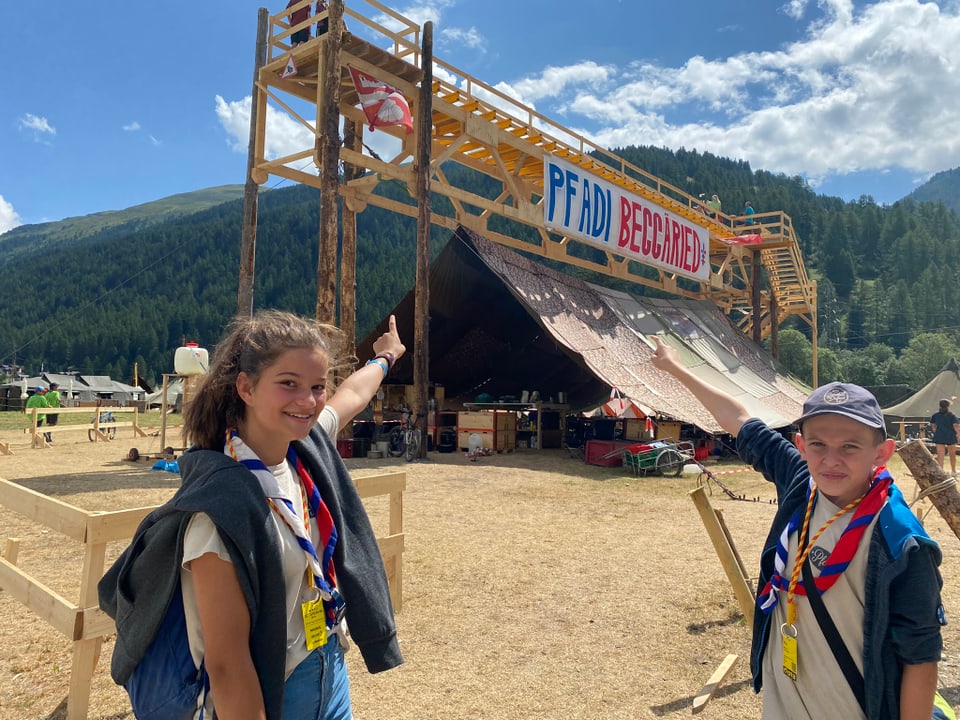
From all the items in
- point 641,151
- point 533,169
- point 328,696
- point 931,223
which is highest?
point 641,151

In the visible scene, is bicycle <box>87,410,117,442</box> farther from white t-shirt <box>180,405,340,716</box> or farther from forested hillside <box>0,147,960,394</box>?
forested hillside <box>0,147,960,394</box>

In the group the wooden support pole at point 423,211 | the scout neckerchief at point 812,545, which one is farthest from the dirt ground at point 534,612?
the wooden support pole at point 423,211

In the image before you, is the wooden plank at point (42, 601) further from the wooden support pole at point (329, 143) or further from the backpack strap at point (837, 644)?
the wooden support pole at point (329, 143)

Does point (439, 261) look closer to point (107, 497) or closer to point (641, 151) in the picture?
point (107, 497)

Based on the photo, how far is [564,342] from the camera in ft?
43.1

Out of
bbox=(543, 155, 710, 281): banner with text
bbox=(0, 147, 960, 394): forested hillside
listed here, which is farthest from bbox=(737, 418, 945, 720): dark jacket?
bbox=(0, 147, 960, 394): forested hillside

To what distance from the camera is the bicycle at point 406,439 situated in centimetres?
1260

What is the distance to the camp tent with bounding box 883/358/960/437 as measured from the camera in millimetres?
23875

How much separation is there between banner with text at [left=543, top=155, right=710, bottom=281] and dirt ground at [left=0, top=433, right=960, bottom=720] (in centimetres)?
796

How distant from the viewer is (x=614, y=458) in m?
12.4

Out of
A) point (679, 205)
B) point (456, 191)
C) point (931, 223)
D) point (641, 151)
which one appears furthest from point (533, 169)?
point (931, 223)

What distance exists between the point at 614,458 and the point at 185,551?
38.3 ft

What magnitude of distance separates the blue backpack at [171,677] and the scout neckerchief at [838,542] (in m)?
1.49

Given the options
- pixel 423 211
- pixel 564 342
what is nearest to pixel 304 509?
pixel 423 211
